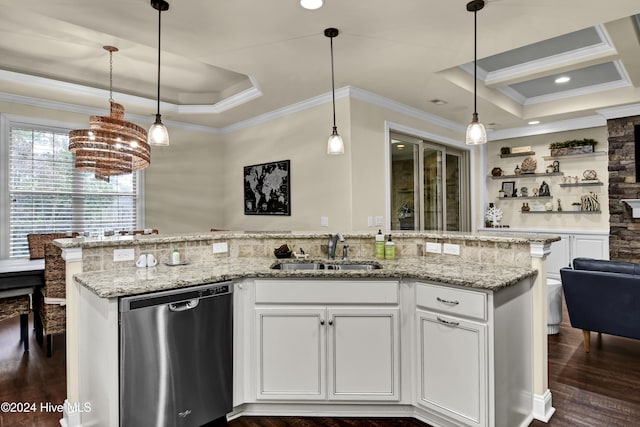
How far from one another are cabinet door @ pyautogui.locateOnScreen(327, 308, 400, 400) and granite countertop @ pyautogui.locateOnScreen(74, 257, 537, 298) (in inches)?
10.0

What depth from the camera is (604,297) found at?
3.13 metres

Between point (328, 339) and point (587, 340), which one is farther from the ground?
point (328, 339)

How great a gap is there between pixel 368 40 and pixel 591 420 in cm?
306

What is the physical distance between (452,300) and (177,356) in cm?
157

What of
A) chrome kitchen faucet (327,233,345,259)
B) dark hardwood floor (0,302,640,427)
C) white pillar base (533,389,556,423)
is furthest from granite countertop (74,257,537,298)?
dark hardwood floor (0,302,640,427)

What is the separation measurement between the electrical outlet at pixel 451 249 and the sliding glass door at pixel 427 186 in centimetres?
198

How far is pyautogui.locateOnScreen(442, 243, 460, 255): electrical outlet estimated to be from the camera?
9.16 feet

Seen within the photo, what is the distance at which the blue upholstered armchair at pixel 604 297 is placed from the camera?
3006mm

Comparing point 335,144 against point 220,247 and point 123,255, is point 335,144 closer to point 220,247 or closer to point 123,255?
point 220,247

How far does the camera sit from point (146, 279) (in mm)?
2166

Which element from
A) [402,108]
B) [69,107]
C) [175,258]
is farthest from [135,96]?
[402,108]

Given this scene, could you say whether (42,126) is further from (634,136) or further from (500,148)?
(634,136)

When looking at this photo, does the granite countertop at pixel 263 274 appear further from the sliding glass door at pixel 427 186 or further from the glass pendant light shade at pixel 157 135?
the sliding glass door at pixel 427 186

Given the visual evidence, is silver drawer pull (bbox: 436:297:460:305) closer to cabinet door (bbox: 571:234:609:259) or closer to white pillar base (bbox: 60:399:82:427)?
white pillar base (bbox: 60:399:82:427)
